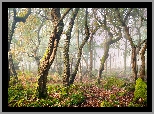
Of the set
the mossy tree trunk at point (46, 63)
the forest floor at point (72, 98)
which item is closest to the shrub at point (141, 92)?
the forest floor at point (72, 98)

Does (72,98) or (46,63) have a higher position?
(46,63)

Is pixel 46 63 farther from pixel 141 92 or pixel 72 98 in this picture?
pixel 141 92

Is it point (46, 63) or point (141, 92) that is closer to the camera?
point (141, 92)

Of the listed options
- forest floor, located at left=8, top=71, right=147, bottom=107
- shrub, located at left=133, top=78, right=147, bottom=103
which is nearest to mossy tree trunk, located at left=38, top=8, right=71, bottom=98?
forest floor, located at left=8, top=71, right=147, bottom=107

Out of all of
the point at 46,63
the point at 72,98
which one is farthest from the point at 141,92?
the point at 46,63

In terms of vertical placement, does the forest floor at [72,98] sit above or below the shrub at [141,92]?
below

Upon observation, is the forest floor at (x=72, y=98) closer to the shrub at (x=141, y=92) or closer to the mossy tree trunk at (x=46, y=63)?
the shrub at (x=141, y=92)

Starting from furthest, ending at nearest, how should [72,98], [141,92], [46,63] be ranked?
[46,63], [72,98], [141,92]

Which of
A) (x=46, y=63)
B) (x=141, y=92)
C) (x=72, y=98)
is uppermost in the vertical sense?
(x=46, y=63)
